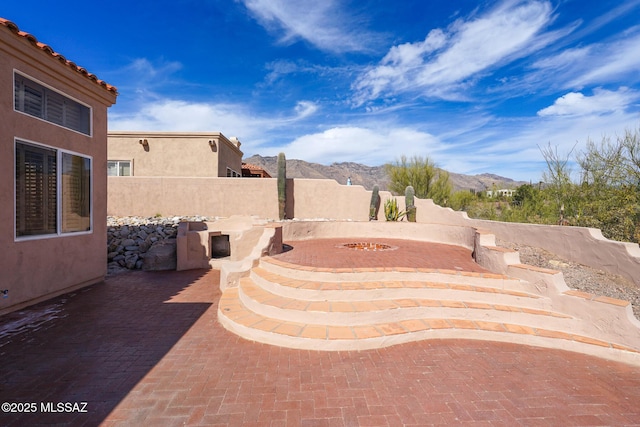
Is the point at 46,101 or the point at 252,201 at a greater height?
the point at 46,101

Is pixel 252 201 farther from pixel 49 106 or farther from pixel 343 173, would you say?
pixel 343 173

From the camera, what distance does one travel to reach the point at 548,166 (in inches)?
548

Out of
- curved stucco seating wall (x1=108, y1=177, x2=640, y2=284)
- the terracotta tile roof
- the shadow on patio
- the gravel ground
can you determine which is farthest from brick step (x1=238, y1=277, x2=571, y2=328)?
the terracotta tile roof

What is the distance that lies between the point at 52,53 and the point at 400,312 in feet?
29.2

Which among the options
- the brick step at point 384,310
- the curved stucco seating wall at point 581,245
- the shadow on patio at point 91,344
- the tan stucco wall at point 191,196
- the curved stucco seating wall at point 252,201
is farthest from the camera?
the tan stucco wall at point 191,196

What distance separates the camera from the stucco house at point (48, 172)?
502cm

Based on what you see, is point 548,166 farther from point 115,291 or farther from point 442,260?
point 115,291

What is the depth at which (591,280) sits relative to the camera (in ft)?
20.8

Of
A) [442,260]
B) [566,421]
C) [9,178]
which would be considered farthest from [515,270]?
[9,178]

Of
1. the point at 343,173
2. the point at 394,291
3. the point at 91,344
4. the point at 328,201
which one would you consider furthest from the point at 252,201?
the point at 343,173

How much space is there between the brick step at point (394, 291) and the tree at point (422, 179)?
1802 cm

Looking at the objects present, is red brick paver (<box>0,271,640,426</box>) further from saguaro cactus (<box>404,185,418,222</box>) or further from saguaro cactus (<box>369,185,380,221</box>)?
saguaro cactus (<box>369,185,380,221</box>)

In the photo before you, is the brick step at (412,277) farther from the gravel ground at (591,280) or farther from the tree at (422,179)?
the tree at (422,179)

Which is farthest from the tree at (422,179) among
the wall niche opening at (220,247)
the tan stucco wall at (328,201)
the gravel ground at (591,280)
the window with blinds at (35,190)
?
the window with blinds at (35,190)
